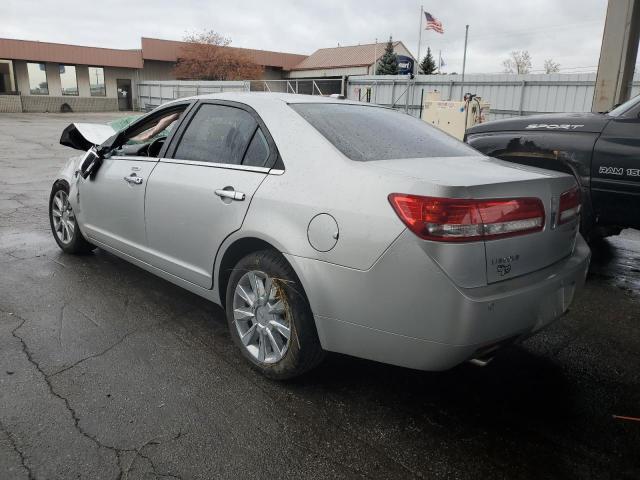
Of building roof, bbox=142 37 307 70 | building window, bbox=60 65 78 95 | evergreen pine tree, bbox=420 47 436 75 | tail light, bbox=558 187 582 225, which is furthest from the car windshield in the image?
evergreen pine tree, bbox=420 47 436 75

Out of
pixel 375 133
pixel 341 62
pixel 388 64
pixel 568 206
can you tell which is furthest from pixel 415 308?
pixel 341 62

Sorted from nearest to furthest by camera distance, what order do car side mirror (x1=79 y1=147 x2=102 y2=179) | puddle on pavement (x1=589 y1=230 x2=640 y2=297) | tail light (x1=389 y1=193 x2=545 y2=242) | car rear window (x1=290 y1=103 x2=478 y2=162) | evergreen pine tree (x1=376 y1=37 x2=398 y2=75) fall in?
1. tail light (x1=389 y1=193 x2=545 y2=242)
2. car rear window (x1=290 y1=103 x2=478 y2=162)
3. car side mirror (x1=79 y1=147 x2=102 y2=179)
4. puddle on pavement (x1=589 y1=230 x2=640 y2=297)
5. evergreen pine tree (x1=376 y1=37 x2=398 y2=75)

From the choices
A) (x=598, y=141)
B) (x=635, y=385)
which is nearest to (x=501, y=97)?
(x=598, y=141)

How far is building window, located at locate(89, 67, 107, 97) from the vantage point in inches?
1606

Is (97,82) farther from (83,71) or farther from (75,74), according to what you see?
(75,74)

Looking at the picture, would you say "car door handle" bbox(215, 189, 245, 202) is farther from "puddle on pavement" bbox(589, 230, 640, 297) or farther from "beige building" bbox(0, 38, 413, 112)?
"beige building" bbox(0, 38, 413, 112)

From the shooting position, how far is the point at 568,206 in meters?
2.73

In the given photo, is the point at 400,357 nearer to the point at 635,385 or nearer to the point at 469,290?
the point at 469,290

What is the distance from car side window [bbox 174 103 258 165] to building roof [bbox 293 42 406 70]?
4693 centimetres

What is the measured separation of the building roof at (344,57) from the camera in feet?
161

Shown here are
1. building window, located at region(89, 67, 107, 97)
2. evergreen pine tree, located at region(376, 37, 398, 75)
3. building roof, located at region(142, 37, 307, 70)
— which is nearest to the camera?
building window, located at region(89, 67, 107, 97)

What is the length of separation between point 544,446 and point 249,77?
153 feet

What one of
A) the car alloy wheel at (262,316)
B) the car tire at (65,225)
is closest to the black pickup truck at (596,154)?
the car alloy wheel at (262,316)

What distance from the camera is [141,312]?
379cm
